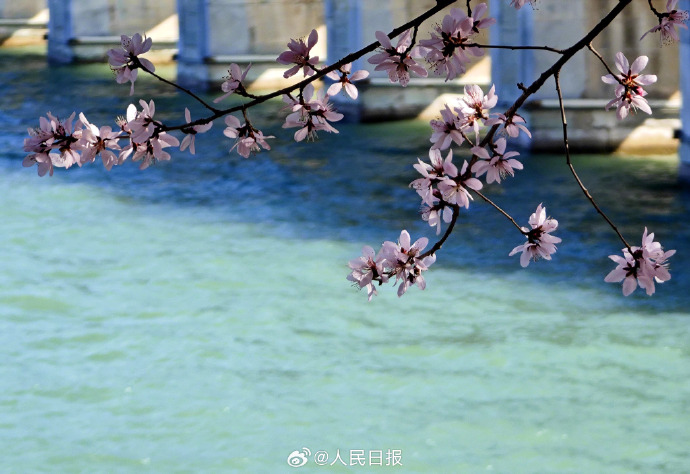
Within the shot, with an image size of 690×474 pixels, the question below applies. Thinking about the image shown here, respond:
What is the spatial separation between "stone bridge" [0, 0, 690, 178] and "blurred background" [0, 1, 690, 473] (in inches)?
2.3

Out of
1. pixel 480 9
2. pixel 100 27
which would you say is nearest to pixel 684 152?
pixel 480 9

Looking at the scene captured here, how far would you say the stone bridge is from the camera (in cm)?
1706

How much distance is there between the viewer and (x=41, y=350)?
31.9ft

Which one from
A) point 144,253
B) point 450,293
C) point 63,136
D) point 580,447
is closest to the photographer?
point 63,136

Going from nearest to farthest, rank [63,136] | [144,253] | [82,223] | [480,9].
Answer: [480,9] → [63,136] → [144,253] → [82,223]

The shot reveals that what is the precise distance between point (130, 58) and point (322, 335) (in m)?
A: 6.33

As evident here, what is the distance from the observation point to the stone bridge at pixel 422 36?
56.0 ft

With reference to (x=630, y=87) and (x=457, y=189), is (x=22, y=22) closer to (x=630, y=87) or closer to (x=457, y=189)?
(x=630, y=87)

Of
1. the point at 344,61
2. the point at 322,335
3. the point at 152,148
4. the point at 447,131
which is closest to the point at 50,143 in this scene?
the point at 152,148

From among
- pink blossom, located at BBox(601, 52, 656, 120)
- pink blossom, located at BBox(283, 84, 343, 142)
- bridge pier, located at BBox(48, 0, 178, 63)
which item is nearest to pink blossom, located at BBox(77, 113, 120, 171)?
pink blossom, located at BBox(283, 84, 343, 142)

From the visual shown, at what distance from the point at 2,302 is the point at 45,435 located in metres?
3.60

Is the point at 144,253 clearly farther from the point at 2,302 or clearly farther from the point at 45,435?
the point at 45,435

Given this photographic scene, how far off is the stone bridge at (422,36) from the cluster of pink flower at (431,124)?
37.1 ft

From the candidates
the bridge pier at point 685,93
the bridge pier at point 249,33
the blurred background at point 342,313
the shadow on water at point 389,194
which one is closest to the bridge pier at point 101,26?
the bridge pier at point 249,33
